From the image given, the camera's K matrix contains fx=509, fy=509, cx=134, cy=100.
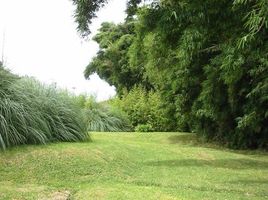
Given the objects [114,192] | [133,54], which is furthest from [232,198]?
[133,54]

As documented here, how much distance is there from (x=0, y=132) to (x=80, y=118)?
2209mm

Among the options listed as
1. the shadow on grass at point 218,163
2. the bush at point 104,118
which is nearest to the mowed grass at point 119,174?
the shadow on grass at point 218,163

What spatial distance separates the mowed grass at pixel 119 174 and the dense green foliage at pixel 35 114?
1.08 ft

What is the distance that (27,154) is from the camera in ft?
28.5

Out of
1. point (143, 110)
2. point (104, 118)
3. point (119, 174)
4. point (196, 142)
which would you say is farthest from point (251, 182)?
point (143, 110)

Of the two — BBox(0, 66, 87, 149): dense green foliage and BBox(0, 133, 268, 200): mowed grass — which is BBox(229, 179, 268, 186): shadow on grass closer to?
BBox(0, 133, 268, 200): mowed grass

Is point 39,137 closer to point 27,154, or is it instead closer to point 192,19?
point 27,154

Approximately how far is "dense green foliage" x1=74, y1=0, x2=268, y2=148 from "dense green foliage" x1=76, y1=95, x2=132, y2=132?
1.91 meters

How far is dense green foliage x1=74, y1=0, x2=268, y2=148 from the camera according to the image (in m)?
7.21

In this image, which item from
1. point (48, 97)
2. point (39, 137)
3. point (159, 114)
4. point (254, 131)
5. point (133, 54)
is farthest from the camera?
point (159, 114)

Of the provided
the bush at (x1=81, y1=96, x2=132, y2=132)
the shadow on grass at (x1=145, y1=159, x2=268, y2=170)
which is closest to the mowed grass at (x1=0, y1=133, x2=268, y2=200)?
the shadow on grass at (x1=145, y1=159, x2=268, y2=170)

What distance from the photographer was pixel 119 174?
8.48 meters

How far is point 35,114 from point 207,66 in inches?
186

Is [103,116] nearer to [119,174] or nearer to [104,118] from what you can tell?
[104,118]
